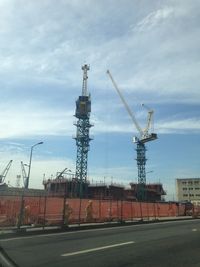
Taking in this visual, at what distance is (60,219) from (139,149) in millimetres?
107014

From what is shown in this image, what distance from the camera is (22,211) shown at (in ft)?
79.9

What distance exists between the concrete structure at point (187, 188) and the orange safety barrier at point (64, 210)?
142 metres

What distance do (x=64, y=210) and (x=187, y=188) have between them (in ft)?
530

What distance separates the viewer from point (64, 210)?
27000mm

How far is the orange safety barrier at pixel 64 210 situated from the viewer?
82.1 ft

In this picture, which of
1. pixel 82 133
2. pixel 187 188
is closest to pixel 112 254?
pixel 82 133

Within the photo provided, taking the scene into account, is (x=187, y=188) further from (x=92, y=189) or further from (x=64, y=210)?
(x=64, y=210)

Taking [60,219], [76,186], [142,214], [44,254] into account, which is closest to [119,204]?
[142,214]

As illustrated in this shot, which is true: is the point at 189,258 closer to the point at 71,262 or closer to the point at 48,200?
the point at 71,262

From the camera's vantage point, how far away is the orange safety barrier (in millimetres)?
25031

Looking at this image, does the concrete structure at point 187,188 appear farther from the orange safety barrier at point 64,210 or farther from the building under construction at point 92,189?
the orange safety barrier at point 64,210

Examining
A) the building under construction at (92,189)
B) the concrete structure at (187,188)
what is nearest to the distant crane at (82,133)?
the building under construction at (92,189)

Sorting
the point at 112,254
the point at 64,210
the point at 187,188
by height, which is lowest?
the point at 112,254

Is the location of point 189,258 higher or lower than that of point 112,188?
lower
